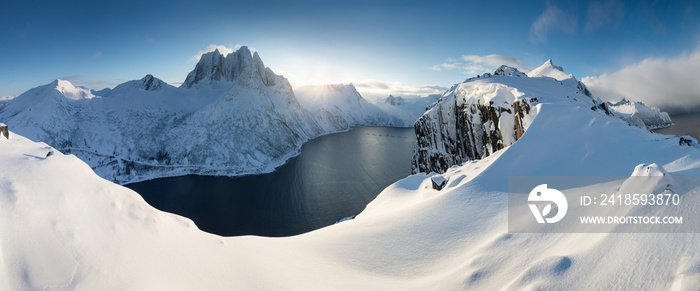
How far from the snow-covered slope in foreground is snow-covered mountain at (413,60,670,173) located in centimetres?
1978

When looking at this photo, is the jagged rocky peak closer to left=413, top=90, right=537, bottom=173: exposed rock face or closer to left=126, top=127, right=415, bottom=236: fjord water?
left=413, top=90, right=537, bottom=173: exposed rock face

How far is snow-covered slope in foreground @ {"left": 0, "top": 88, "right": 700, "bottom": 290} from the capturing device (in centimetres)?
912

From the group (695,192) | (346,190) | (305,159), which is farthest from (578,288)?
(305,159)

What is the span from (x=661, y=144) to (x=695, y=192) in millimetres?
13016

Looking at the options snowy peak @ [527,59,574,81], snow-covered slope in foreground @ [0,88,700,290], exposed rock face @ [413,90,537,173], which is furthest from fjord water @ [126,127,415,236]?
snowy peak @ [527,59,574,81]

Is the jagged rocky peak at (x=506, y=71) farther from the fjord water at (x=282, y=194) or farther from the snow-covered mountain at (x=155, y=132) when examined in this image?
the snow-covered mountain at (x=155, y=132)

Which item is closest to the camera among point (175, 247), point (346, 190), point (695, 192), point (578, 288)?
point (578, 288)

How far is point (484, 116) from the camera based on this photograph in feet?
171

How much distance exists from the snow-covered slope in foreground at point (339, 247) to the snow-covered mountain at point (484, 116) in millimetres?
19776

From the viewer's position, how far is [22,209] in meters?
10.3

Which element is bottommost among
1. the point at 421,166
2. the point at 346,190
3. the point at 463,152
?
the point at 346,190

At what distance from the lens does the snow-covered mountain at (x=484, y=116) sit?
41.2m

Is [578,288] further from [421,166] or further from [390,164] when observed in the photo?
[390,164]

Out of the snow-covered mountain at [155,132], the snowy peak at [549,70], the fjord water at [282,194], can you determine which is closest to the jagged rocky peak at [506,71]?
the fjord water at [282,194]
